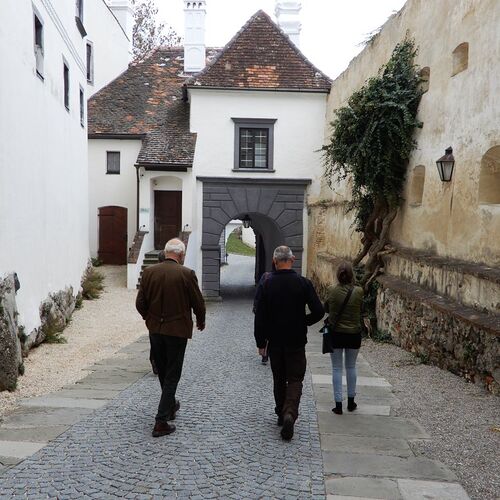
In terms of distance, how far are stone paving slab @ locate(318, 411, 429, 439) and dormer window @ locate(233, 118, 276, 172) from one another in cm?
1505

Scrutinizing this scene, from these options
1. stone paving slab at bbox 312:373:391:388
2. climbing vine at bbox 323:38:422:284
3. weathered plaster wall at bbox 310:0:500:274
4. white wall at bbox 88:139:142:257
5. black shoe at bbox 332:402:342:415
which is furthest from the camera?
white wall at bbox 88:139:142:257

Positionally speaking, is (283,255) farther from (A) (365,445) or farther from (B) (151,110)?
A: (B) (151,110)

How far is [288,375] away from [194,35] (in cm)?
2113

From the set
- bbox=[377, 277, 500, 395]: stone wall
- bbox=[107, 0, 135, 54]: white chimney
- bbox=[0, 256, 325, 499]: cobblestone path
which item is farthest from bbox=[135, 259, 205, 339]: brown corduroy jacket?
bbox=[107, 0, 135, 54]: white chimney

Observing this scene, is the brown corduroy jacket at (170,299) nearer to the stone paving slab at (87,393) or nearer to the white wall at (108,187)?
the stone paving slab at (87,393)

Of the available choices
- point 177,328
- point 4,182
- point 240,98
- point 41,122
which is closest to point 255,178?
point 240,98

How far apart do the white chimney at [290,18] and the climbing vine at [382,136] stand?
11684mm

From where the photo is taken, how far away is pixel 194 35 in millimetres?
24000

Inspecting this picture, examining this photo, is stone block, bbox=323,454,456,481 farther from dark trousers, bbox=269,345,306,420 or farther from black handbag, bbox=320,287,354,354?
black handbag, bbox=320,287,354,354

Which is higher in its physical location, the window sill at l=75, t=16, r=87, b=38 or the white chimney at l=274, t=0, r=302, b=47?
the white chimney at l=274, t=0, r=302, b=47

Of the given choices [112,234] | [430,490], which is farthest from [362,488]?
[112,234]

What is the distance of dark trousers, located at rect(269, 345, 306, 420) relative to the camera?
5.41m

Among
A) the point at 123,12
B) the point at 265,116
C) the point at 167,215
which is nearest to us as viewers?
the point at 265,116

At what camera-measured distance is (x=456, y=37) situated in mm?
9562
